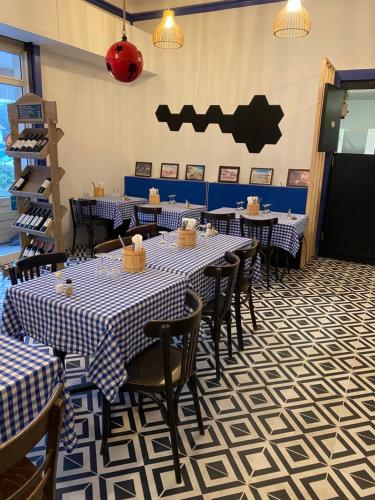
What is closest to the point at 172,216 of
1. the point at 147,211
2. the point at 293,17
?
the point at 147,211

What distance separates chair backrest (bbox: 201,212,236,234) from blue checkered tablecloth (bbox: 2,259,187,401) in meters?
2.55

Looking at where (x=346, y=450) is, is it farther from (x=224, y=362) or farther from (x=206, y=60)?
(x=206, y=60)

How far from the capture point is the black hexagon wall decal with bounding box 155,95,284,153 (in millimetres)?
6191

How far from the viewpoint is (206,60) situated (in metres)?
6.53

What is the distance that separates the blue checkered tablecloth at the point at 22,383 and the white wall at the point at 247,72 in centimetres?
536

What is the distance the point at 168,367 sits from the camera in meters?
1.87

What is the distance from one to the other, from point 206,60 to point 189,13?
867mm

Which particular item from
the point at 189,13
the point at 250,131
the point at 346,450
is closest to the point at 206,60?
the point at 189,13

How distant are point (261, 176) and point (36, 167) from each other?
138 inches

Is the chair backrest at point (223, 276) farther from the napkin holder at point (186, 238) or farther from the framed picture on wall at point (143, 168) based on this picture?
the framed picture on wall at point (143, 168)

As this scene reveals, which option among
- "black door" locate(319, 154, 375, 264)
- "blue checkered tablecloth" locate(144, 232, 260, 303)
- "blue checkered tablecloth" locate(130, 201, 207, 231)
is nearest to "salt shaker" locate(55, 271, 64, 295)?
"blue checkered tablecloth" locate(144, 232, 260, 303)

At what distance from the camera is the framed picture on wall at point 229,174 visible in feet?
21.6

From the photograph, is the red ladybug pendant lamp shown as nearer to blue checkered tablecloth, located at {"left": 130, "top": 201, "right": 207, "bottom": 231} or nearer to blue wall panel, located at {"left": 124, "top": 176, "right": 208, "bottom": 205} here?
blue checkered tablecloth, located at {"left": 130, "top": 201, "right": 207, "bottom": 231}

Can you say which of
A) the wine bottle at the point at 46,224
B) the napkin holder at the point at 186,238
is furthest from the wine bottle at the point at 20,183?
the napkin holder at the point at 186,238
